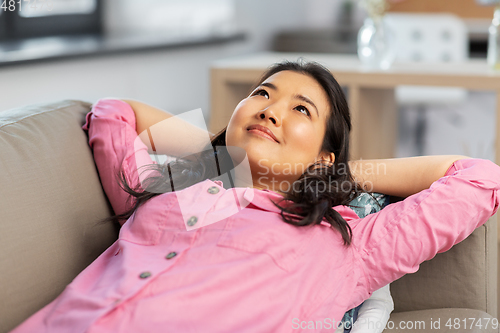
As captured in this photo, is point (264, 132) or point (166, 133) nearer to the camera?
point (264, 132)

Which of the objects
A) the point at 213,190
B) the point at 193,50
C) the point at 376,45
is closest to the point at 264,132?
the point at 213,190

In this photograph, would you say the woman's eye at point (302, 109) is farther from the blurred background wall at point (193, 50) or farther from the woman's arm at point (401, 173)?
the blurred background wall at point (193, 50)

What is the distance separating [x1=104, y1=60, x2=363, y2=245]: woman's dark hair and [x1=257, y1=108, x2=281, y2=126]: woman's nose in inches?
4.7

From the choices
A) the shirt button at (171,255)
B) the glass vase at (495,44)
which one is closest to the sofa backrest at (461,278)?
the shirt button at (171,255)

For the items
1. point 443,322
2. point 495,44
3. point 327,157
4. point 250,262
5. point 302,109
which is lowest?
point 443,322

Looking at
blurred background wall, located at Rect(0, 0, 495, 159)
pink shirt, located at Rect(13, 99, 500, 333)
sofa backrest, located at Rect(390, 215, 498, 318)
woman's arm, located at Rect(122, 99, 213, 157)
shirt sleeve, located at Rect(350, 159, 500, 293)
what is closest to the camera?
pink shirt, located at Rect(13, 99, 500, 333)

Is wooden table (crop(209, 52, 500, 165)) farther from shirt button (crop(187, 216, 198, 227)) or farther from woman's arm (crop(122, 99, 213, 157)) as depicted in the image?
shirt button (crop(187, 216, 198, 227))

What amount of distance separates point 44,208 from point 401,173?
0.71m

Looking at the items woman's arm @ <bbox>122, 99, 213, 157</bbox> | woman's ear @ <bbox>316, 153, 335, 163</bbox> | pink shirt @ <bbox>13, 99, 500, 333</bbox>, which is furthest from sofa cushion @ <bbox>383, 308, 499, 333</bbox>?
woman's arm @ <bbox>122, 99, 213, 157</bbox>

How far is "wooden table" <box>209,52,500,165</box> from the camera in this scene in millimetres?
2029

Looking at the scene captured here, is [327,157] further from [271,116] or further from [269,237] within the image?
[269,237]

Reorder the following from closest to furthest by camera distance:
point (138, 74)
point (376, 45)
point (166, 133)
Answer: point (166, 133)
point (376, 45)
point (138, 74)

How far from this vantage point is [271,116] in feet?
3.44

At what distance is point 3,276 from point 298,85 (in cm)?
66
